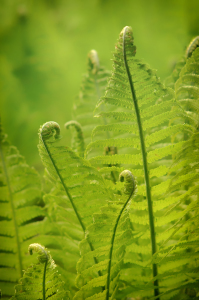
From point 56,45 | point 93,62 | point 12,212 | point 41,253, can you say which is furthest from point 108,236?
point 56,45

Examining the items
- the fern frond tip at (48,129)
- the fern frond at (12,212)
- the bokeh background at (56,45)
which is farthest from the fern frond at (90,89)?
the bokeh background at (56,45)

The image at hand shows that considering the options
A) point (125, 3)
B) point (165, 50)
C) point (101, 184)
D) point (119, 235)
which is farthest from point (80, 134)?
point (125, 3)

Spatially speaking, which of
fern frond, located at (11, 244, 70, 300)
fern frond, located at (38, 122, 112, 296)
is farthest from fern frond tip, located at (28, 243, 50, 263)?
fern frond, located at (38, 122, 112, 296)

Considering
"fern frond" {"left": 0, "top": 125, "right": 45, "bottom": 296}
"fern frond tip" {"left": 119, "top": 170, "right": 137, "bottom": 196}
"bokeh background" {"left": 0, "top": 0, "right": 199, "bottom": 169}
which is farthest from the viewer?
"bokeh background" {"left": 0, "top": 0, "right": 199, "bottom": 169}

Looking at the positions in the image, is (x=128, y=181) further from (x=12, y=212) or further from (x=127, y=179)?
(x=12, y=212)

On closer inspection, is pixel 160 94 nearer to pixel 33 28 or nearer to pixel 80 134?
pixel 80 134

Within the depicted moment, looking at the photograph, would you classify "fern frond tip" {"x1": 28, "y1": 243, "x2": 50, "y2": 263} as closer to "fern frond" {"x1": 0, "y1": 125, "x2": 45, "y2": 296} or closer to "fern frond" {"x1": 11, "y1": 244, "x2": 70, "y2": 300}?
"fern frond" {"x1": 11, "y1": 244, "x2": 70, "y2": 300}
